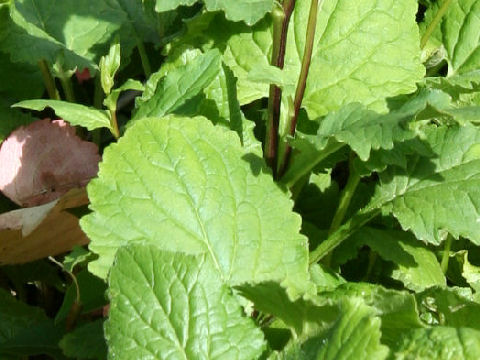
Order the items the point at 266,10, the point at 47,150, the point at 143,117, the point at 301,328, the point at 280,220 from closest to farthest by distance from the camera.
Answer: the point at 301,328
the point at 266,10
the point at 280,220
the point at 143,117
the point at 47,150

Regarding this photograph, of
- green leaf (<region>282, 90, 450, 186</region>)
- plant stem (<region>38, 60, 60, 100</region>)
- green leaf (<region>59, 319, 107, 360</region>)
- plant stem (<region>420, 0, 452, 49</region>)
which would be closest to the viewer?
green leaf (<region>282, 90, 450, 186</region>)

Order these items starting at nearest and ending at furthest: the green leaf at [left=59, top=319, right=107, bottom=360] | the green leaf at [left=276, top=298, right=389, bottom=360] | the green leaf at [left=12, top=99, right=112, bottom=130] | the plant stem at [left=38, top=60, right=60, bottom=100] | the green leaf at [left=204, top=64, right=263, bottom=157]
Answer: the green leaf at [left=276, top=298, right=389, bottom=360]
the green leaf at [left=59, top=319, right=107, bottom=360]
the green leaf at [left=12, top=99, right=112, bottom=130]
the green leaf at [left=204, top=64, right=263, bottom=157]
the plant stem at [left=38, top=60, right=60, bottom=100]

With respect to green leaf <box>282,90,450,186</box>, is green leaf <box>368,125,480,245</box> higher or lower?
lower

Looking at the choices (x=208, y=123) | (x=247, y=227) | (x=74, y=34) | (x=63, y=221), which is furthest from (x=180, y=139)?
(x=74, y=34)

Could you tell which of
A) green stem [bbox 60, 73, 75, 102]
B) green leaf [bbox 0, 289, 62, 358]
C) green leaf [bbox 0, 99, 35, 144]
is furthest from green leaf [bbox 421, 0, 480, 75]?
green leaf [bbox 0, 289, 62, 358]

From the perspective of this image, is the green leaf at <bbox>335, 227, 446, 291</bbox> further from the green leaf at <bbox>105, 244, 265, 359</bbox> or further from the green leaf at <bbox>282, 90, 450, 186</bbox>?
the green leaf at <bbox>105, 244, 265, 359</bbox>

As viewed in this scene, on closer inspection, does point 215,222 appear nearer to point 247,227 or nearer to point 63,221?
point 247,227

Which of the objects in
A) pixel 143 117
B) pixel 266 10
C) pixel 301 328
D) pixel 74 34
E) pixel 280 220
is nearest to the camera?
pixel 301 328
